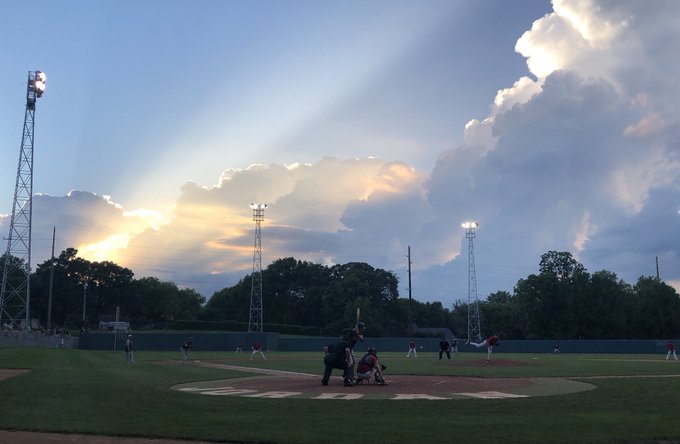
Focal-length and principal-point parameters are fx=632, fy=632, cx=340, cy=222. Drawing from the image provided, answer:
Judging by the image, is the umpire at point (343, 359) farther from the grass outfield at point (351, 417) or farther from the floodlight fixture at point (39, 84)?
the floodlight fixture at point (39, 84)

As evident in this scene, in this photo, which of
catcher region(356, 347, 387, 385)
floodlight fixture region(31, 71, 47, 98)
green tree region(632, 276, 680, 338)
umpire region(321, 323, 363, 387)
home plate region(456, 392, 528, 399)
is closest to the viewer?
home plate region(456, 392, 528, 399)

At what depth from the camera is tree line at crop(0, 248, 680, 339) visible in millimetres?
100875

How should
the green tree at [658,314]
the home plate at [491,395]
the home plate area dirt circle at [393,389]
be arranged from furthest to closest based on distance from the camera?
the green tree at [658,314] < the home plate area dirt circle at [393,389] < the home plate at [491,395]

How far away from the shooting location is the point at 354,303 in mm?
115875

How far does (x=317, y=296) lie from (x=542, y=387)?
111 metres

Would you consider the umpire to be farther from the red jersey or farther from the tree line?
the tree line

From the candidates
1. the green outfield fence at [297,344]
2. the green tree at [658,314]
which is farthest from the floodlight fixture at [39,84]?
the green tree at [658,314]

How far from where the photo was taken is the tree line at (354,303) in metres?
101

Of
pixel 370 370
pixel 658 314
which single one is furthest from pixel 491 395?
pixel 658 314

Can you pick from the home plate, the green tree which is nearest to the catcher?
the home plate

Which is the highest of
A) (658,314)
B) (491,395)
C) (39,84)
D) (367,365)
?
(39,84)

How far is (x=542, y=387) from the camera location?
19734 mm

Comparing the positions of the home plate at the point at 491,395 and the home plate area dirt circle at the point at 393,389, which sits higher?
the home plate at the point at 491,395

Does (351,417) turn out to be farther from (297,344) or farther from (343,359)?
(297,344)
